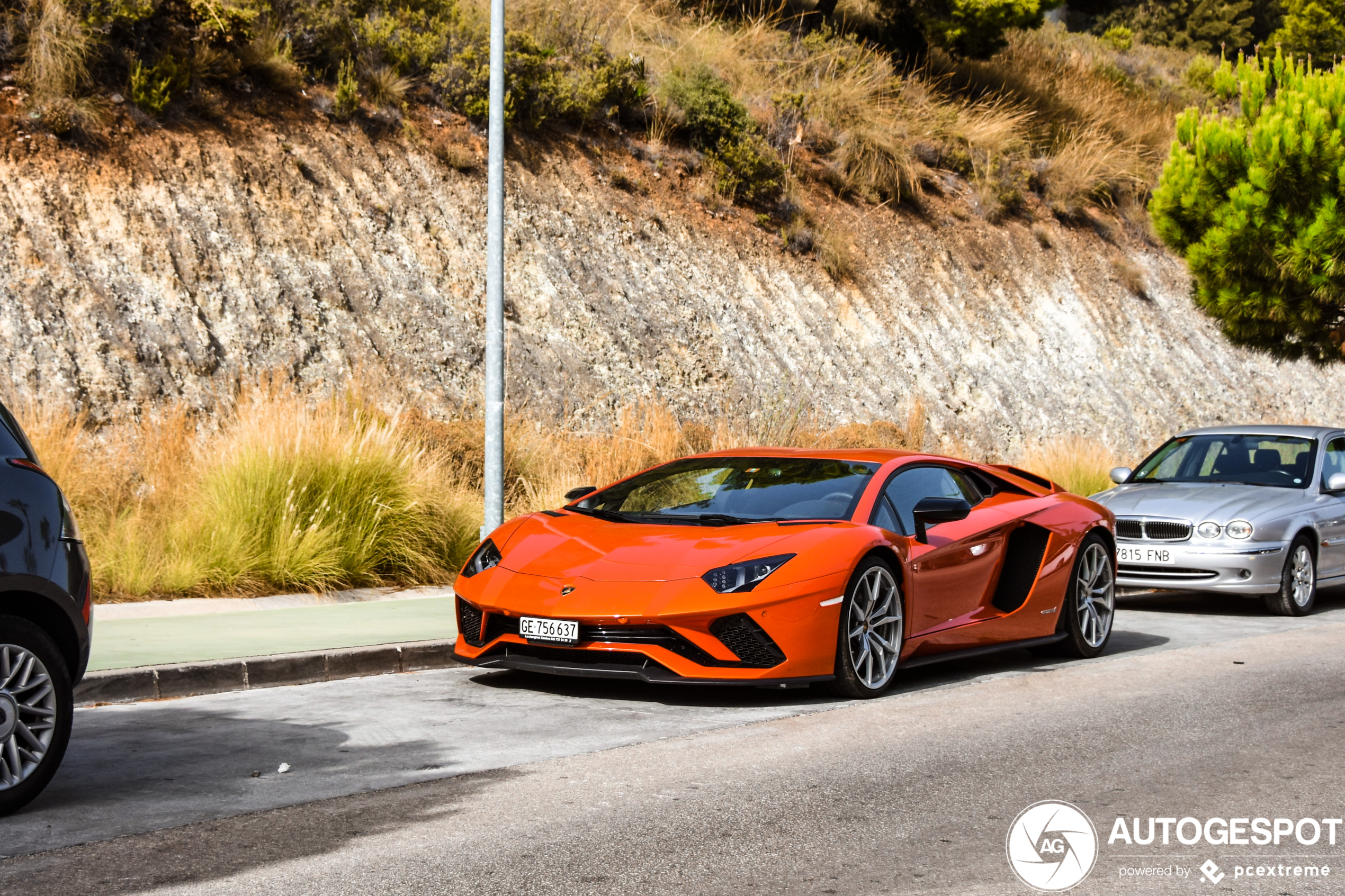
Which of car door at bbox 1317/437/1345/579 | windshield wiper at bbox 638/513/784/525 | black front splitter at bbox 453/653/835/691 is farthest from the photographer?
car door at bbox 1317/437/1345/579

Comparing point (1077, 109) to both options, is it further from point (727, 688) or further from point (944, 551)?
point (727, 688)

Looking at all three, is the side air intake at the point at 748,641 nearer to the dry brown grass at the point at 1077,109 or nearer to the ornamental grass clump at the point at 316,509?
the ornamental grass clump at the point at 316,509

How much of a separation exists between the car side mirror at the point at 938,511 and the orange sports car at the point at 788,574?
11mm

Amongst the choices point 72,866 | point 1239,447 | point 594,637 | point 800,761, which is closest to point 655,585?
point 594,637

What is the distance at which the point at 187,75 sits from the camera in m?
17.6

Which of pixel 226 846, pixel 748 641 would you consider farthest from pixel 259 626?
pixel 226 846

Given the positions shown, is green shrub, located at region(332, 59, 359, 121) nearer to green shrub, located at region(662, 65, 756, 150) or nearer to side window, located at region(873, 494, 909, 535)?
green shrub, located at region(662, 65, 756, 150)

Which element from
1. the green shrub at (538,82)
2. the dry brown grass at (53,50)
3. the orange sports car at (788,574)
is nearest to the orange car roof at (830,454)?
the orange sports car at (788,574)

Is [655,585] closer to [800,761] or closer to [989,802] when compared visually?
[800,761]

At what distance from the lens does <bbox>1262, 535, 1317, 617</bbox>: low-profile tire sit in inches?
461

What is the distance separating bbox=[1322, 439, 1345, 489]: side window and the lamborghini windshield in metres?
6.52

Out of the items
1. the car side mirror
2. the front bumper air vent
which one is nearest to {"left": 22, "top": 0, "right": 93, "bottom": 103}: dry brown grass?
the front bumper air vent

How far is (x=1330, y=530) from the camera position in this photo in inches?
480

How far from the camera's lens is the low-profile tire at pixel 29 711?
189 inches
